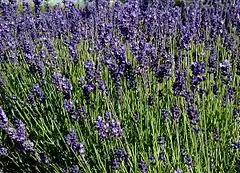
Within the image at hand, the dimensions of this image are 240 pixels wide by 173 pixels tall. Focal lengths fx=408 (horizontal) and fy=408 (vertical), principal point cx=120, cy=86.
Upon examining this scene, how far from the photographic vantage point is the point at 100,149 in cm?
276

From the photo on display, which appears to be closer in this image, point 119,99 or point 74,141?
point 74,141

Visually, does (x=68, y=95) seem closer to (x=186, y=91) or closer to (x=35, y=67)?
(x=186, y=91)

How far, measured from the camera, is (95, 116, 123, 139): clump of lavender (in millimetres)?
2129

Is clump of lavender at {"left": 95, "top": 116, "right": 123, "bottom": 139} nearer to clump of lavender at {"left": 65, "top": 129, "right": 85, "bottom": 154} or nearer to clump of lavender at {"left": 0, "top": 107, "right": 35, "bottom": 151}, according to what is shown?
clump of lavender at {"left": 65, "top": 129, "right": 85, "bottom": 154}

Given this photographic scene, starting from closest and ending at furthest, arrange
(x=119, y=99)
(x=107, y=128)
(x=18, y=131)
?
1. (x=107, y=128)
2. (x=18, y=131)
3. (x=119, y=99)

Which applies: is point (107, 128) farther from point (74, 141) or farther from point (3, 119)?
point (3, 119)

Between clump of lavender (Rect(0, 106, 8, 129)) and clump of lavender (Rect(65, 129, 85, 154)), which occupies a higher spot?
clump of lavender (Rect(0, 106, 8, 129))

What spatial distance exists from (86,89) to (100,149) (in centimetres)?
53

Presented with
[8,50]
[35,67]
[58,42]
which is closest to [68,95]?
[35,67]

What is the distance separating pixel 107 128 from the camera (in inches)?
85.3

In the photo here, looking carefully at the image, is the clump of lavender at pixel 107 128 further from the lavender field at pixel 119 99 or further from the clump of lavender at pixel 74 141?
the clump of lavender at pixel 74 141

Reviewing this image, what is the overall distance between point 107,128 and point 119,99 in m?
0.67

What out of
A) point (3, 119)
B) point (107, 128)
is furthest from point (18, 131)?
point (107, 128)

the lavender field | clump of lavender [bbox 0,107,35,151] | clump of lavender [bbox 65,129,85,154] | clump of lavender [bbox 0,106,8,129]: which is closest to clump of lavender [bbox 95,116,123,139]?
the lavender field
